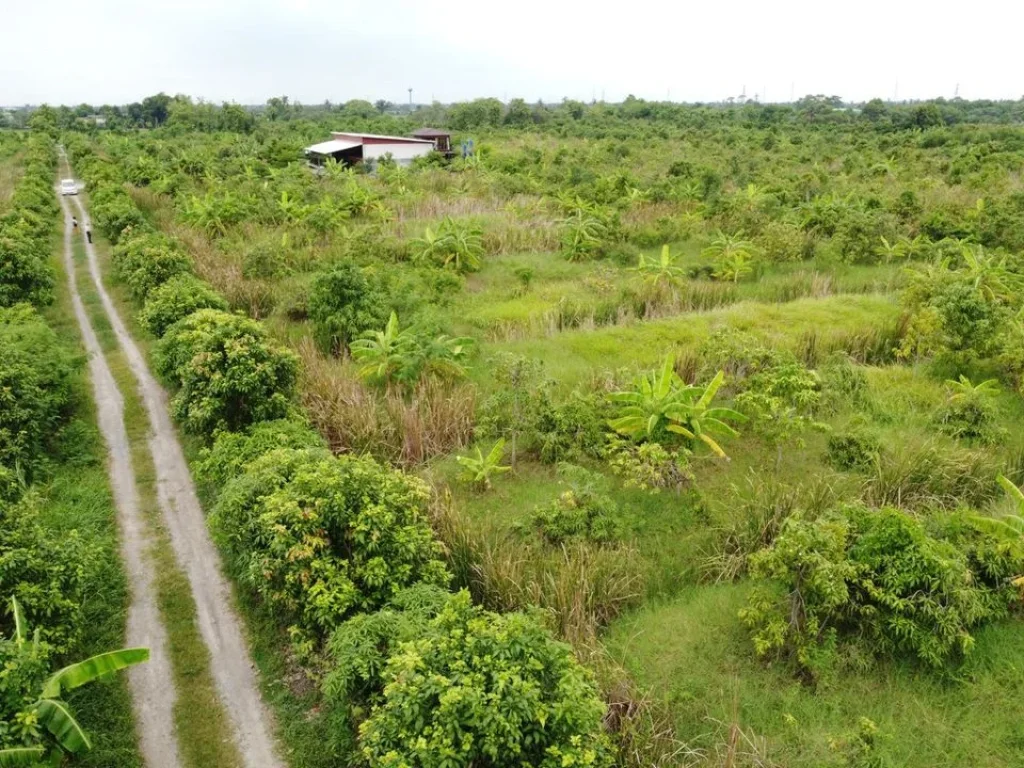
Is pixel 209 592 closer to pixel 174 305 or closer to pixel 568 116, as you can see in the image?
pixel 174 305

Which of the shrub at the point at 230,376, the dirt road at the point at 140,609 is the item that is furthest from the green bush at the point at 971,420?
the dirt road at the point at 140,609

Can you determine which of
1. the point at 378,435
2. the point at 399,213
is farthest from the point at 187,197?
the point at 378,435

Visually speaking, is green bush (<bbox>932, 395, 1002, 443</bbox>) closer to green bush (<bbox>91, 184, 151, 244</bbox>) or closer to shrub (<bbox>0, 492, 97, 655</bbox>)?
shrub (<bbox>0, 492, 97, 655</bbox>)

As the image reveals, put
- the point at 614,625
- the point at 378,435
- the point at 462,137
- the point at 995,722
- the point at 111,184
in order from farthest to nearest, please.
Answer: the point at 462,137 < the point at 111,184 < the point at 378,435 < the point at 614,625 < the point at 995,722

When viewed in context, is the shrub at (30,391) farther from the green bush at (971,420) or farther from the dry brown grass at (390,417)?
the green bush at (971,420)

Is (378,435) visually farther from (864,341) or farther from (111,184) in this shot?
(111,184)

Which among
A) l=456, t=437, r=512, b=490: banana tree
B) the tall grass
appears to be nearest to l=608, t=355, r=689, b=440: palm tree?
l=456, t=437, r=512, b=490: banana tree
